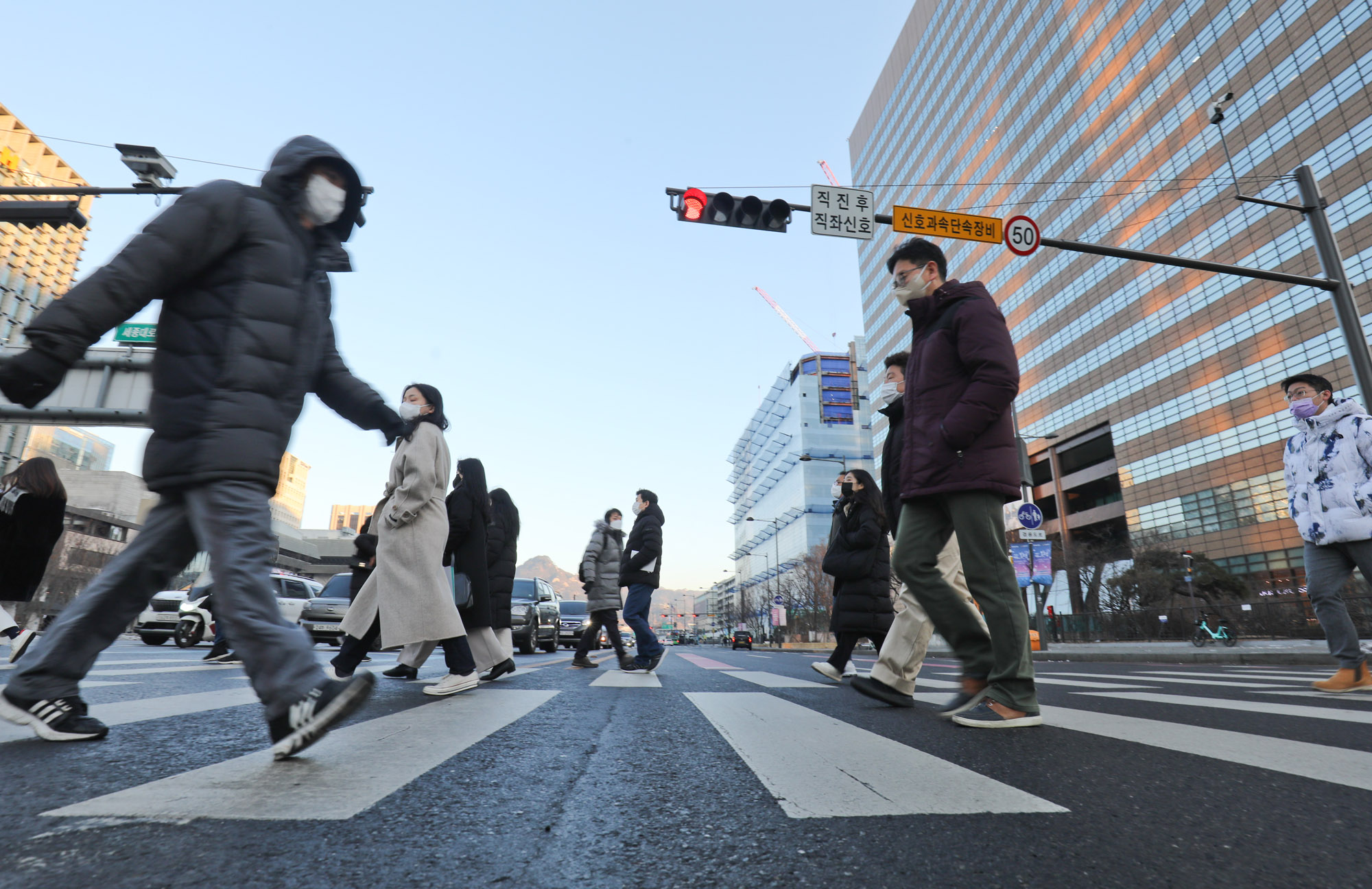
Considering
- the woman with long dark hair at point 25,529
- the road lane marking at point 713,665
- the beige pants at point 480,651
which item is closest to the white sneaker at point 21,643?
the woman with long dark hair at point 25,529

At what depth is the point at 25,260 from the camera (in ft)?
225

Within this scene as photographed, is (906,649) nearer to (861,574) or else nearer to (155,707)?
(861,574)

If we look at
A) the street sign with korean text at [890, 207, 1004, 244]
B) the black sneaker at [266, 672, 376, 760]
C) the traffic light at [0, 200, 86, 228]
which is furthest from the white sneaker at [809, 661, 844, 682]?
the traffic light at [0, 200, 86, 228]

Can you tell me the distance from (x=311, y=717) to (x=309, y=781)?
0.95 ft

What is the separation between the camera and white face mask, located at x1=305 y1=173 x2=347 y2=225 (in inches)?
93.2

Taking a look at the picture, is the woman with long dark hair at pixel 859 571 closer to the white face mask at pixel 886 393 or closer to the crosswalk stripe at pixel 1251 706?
the white face mask at pixel 886 393

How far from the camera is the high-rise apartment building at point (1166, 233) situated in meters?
33.4

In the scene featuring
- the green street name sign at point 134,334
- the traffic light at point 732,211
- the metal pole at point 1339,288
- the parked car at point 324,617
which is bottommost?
the parked car at point 324,617

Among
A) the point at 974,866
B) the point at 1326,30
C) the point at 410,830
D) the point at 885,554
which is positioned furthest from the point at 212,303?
the point at 1326,30

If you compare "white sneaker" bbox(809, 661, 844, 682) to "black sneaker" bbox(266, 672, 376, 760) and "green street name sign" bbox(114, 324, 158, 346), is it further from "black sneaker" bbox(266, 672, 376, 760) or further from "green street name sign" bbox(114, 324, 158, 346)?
"green street name sign" bbox(114, 324, 158, 346)

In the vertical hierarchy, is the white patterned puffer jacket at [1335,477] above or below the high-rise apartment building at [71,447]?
below

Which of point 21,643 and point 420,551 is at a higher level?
point 420,551

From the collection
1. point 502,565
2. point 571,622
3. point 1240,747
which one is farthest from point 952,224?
point 571,622

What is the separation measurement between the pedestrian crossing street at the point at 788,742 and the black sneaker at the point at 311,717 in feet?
0.17
